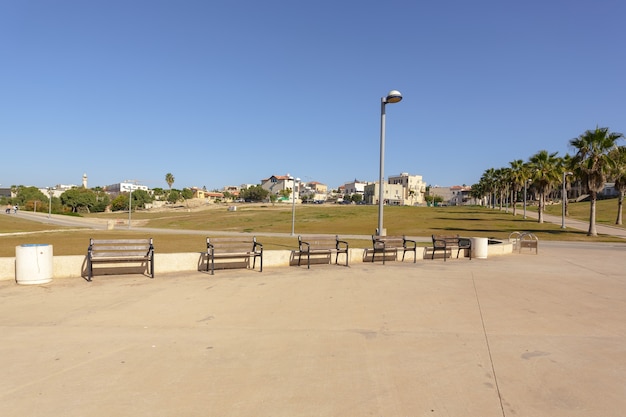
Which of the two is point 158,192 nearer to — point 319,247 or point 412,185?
point 412,185

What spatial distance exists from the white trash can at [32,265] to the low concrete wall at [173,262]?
0.41 metres

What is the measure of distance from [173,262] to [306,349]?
5679 millimetres

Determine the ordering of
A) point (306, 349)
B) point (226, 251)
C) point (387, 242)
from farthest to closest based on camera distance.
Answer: point (387, 242), point (226, 251), point (306, 349)

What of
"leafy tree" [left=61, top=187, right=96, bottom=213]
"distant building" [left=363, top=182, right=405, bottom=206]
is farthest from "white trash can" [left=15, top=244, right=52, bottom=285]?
"distant building" [left=363, top=182, right=405, bottom=206]

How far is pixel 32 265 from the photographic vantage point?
736cm

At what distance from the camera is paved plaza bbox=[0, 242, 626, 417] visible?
332 cm

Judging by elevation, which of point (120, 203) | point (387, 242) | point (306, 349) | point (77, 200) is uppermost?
point (387, 242)

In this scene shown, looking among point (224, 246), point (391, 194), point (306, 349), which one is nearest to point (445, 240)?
point (224, 246)

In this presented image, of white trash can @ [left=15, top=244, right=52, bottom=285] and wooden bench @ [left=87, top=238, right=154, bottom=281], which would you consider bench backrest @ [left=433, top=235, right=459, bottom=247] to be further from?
white trash can @ [left=15, top=244, right=52, bottom=285]

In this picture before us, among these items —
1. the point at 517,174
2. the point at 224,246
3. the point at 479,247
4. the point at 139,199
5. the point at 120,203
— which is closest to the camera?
the point at 224,246

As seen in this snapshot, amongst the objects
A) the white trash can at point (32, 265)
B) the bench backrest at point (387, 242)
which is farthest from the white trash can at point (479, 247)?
the white trash can at point (32, 265)

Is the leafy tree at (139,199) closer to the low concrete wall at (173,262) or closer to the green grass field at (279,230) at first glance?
the green grass field at (279,230)

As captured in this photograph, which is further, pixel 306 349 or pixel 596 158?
pixel 596 158

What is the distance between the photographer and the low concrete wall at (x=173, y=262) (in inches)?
300
